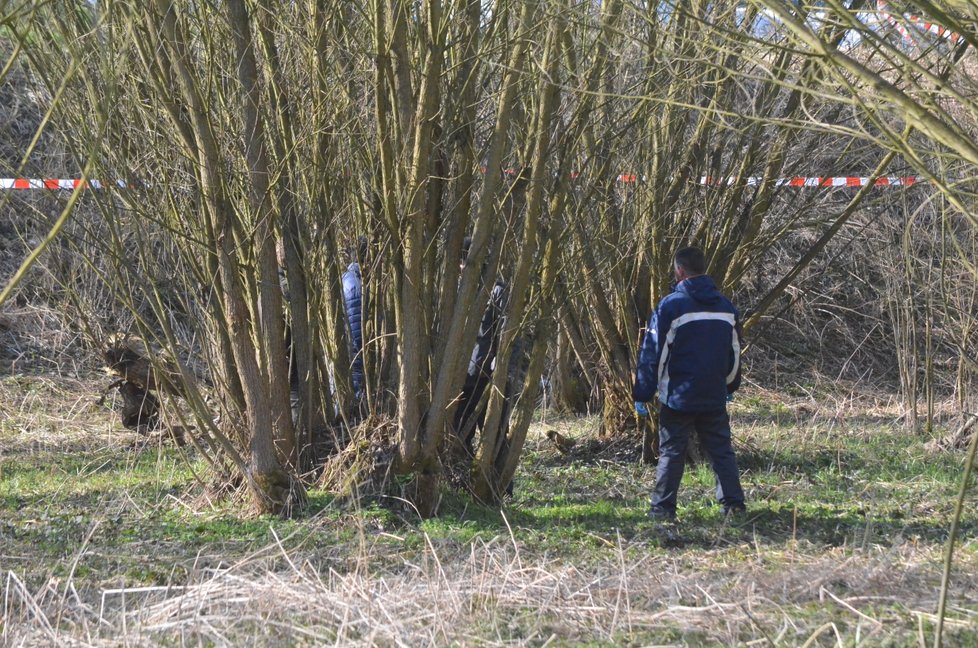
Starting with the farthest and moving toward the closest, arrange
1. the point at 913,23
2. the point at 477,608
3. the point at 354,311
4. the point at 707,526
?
the point at 354,311, the point at 707,526, the point at 913,23, the point at 477,608

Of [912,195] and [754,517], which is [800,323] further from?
[754,517]

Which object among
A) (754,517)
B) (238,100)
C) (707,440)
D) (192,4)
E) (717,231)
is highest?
(192,4)

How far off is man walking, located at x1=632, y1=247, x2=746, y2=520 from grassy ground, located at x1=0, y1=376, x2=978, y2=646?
0.29 m

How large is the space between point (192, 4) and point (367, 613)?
3.68 meters

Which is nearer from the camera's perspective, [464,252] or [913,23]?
[913,23]

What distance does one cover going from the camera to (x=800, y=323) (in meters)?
16.3

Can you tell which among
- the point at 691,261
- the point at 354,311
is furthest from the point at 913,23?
the point at 354,311

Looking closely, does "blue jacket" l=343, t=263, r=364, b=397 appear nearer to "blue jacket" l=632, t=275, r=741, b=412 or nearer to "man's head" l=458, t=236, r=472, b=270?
"man's head" l=458, t=236, r=472, b=270

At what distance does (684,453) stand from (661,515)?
39 cm

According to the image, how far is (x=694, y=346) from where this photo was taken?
6.47 meters

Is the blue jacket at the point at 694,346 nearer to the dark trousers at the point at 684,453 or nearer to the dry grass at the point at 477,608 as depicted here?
the dark trousers at the point at 684,453

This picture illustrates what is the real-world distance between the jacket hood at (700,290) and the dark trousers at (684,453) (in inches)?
26.4

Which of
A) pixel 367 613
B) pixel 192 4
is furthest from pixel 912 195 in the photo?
pixel 367 613

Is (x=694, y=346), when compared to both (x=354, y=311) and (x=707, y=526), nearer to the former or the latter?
(x=707, y=526)
